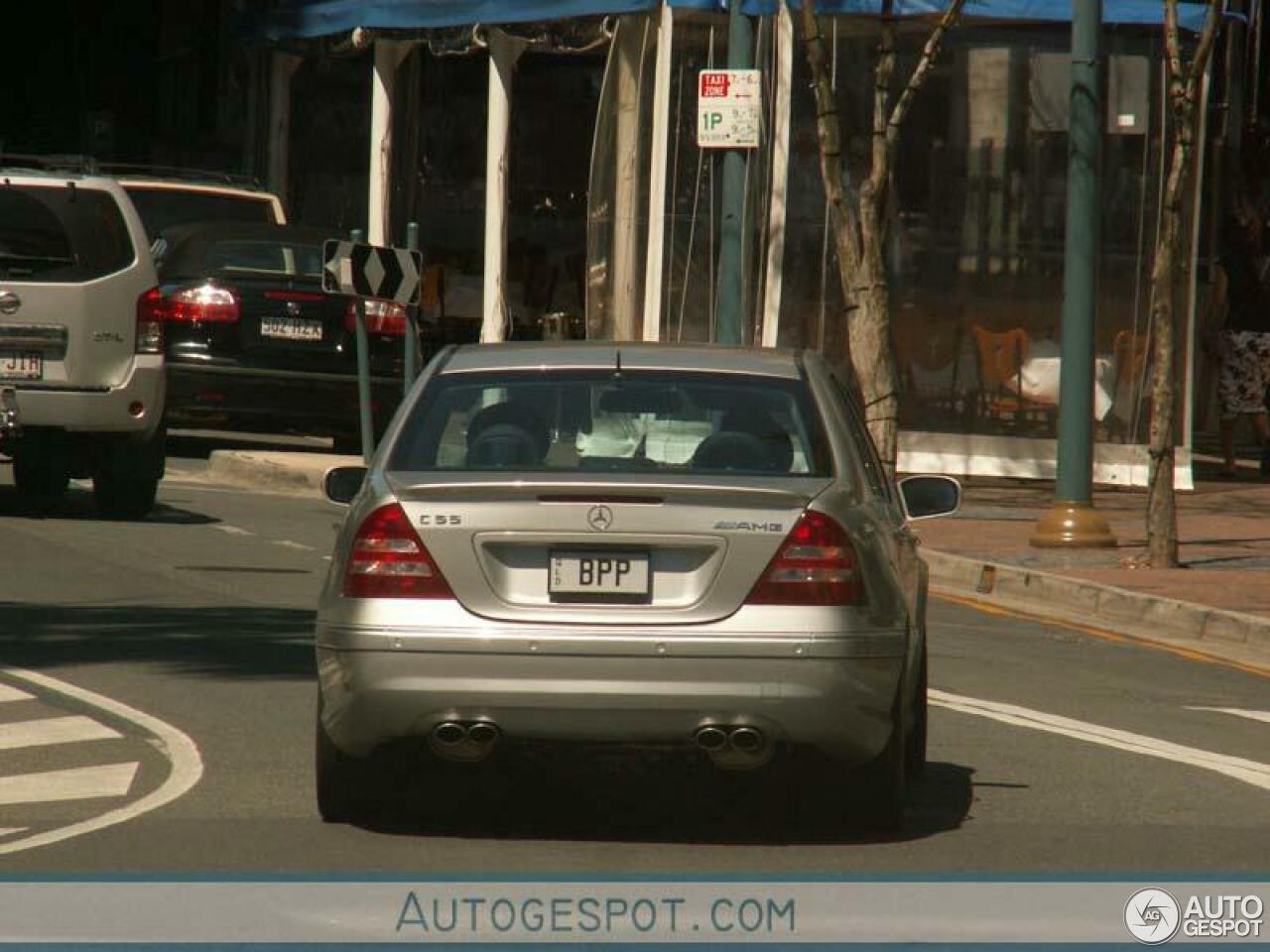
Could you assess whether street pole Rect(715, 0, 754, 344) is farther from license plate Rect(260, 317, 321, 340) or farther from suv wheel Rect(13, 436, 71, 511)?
suv wheel Rect(13, 436, 71, 511)

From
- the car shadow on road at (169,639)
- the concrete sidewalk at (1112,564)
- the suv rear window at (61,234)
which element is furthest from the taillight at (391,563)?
the suv rear window at (61,234)

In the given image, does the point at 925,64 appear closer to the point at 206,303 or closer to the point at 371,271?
the point at 371,271

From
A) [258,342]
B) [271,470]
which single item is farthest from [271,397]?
[271,470]

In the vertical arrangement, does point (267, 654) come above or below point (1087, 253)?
below

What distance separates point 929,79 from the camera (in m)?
24.9

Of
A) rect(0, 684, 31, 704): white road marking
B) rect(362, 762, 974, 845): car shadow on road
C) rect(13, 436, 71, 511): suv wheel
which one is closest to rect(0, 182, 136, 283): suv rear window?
rect(13, 436, 71, 511): suv wheel

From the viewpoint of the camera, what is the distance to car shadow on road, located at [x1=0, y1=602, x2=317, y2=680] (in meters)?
11.3

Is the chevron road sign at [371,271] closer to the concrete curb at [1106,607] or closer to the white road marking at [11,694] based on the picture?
the concrete curb at [1106,607]

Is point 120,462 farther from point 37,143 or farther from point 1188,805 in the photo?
point 37,143

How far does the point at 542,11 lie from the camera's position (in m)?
26.7

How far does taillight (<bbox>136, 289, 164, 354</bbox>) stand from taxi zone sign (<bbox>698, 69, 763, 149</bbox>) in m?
5.45

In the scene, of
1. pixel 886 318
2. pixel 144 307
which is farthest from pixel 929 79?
pixel 144 307

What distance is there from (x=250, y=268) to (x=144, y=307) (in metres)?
5.07

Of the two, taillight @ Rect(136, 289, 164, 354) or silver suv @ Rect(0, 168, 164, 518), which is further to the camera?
taillight @ Rect(136, 289, 164, 354)
